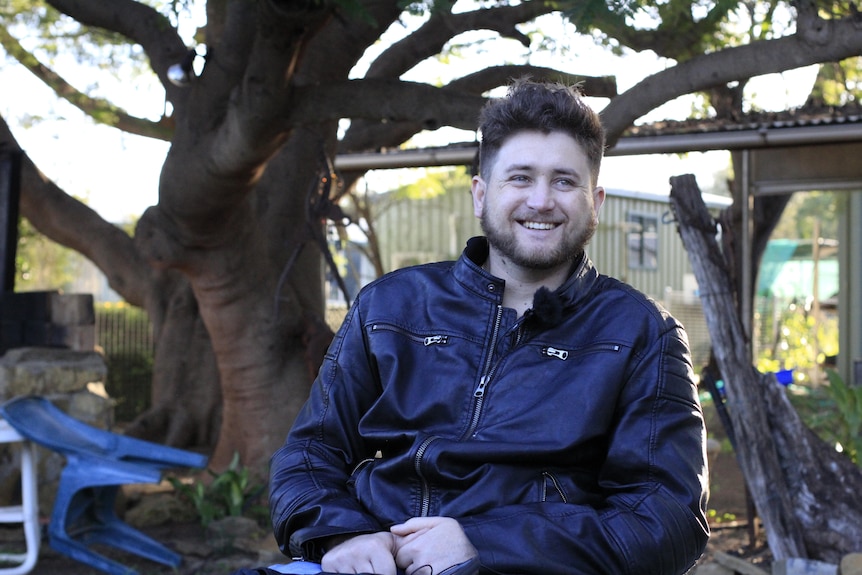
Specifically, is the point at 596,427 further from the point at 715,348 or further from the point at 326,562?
the point at 715,348

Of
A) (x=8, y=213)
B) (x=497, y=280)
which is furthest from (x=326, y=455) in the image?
(x=8, y=213)

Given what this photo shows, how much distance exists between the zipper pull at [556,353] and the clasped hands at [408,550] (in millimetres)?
467

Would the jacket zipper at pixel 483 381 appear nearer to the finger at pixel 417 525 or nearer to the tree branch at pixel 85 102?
the finger at pixel 417 525

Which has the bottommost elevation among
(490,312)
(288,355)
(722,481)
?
(722,481)

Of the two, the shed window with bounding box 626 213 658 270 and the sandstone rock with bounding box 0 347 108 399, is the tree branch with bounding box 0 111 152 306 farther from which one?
the shed window with bounding box 626 213 658 270

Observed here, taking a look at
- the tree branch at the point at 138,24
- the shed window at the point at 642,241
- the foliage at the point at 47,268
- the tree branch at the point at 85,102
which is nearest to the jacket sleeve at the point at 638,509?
the tree branch at the point at 138,24

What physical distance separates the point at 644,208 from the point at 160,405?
14.9 m

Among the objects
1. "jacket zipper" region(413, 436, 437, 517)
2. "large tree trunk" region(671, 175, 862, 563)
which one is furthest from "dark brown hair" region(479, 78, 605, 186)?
"large tree trunk" region(671, 175, 862, 563)

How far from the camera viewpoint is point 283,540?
2.45 meters

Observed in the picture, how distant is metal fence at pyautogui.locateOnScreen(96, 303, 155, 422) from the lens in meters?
15.6

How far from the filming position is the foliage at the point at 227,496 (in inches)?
283

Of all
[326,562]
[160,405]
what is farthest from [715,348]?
[160,405]

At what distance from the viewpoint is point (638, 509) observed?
228 cm

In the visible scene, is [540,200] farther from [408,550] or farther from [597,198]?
[408,550]
